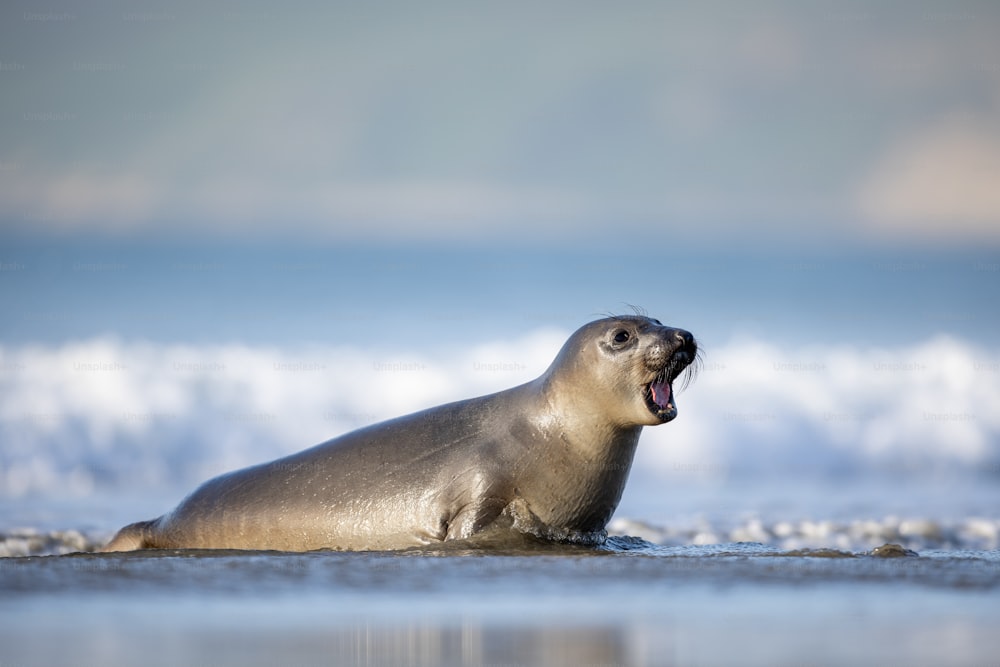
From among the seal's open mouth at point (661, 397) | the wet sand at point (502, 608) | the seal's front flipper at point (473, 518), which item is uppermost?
the seal's open mouth at point (661, 397)

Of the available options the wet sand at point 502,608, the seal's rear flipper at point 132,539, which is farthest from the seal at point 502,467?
the seal's rear flipper at point 132,539

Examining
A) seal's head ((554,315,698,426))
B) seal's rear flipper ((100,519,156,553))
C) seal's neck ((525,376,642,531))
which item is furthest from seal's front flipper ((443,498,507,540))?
seal's rear flipper ((100,519,156,553))

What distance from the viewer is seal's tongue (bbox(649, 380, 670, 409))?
968 centimetres

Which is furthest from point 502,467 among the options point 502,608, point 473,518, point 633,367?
point 502,608

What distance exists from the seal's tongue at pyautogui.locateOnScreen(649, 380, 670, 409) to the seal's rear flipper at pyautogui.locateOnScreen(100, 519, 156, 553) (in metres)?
4.00

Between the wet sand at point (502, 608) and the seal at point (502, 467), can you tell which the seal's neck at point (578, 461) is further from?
the wet sand at point (502, 608)

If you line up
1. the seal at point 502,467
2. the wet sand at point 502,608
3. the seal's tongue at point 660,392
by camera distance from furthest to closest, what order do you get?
the seal's tongue at point 660,392
the seal at point 502,467
the wet sand at point 502,608

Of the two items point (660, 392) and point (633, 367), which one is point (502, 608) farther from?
point (660, 392)

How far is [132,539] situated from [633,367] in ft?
13.5

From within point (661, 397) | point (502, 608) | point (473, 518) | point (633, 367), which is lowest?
point (502, 608)

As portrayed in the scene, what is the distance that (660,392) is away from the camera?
32.0 feet

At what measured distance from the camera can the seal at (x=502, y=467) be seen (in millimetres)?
9531

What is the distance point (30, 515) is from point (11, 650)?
32.0ft

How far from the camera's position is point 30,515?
14.9 meters
